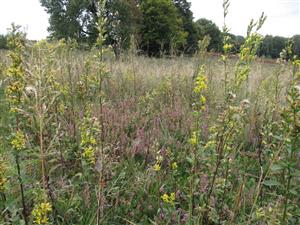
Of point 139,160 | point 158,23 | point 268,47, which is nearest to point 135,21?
point 158,23

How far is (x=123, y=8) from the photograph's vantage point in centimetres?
3059

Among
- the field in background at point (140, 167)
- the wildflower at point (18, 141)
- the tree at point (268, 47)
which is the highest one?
the tree at point (268, 47)

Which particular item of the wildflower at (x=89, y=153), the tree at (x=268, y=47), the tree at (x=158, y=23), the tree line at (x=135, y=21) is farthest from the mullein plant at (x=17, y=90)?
the tree at (x=158, y=23)

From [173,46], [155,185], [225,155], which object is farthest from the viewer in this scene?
[173,46]

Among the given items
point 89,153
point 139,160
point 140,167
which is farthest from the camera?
point 139,160

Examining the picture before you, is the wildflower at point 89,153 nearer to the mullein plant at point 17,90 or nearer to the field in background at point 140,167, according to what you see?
the field in background at point 140,167

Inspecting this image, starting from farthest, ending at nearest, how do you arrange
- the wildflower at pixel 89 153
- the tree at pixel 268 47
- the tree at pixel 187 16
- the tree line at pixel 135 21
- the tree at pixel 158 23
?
the tree at pixel 187 16
the tree at pixel 158 23
the tree line at pixel 135 21
the tree at pixel 268 47
the wildflower at pixel 89 153

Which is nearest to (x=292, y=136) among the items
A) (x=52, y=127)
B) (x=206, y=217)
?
(x=206, y=217)

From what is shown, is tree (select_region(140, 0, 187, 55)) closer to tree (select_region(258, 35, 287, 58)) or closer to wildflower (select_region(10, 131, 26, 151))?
tree (select_region(258, 35, 287, 58))

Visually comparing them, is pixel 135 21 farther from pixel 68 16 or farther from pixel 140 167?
pixel 140 167

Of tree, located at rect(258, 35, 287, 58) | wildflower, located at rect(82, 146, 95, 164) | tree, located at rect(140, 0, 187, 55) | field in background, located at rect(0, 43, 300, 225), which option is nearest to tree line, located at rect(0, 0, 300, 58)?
tree, located at rect(140, 0, 187, 55)

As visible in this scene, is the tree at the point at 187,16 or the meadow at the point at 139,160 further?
the tree at the point at 187,16

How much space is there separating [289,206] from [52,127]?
1.89 metres

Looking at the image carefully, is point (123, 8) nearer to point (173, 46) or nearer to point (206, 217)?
point (173, 46)
